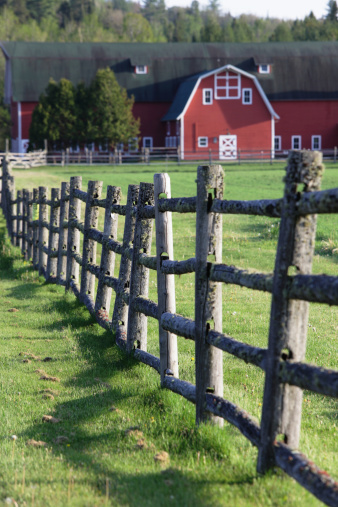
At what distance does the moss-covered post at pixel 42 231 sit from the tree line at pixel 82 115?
38077 mm

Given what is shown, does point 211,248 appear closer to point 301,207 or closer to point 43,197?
point 301,207

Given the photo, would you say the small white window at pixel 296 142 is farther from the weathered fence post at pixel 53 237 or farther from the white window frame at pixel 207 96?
the weathered fence post at pixel 53 237

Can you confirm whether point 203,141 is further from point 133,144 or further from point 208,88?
point 133,144

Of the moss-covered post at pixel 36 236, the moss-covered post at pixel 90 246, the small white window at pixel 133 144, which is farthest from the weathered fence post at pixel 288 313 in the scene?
the small white window at pixel 133 144

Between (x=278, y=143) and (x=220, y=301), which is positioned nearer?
(x=220, y=301)

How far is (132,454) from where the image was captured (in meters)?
4.89

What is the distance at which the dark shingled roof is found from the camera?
5791 centimetres

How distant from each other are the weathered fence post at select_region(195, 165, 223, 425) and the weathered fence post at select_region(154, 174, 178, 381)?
0.97 m

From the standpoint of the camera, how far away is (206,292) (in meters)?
5.31

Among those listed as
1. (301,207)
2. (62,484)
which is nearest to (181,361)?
(62,484)

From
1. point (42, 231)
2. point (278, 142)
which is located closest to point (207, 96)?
point (278, 142)

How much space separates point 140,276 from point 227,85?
49020 mm

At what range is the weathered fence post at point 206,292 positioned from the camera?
17.4 feet

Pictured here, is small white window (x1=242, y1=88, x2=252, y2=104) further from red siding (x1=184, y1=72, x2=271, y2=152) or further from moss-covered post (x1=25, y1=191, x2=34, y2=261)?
moss-covered post (x1=25, y1=191, x2=34, y2=261)
